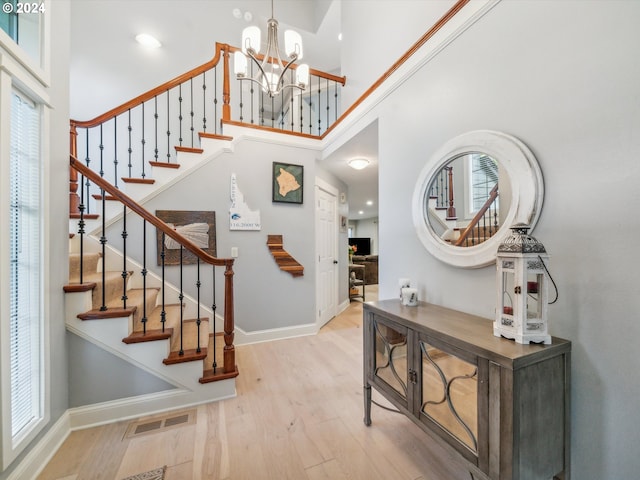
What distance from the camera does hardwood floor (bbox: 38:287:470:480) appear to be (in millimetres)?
1390

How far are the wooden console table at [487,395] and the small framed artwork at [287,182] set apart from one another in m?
2.33

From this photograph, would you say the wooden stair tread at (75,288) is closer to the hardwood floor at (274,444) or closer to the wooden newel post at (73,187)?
the wooden newel post at (73,187)

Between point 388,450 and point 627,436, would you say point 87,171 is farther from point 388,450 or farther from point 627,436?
point 627,436

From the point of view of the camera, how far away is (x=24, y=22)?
1.38 metres

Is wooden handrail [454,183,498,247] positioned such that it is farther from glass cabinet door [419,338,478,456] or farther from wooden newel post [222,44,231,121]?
wooden newel post [222,44,231,121]

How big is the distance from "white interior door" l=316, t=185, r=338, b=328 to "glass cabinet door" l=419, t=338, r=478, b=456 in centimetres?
237

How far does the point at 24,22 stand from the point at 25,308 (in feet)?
4.98

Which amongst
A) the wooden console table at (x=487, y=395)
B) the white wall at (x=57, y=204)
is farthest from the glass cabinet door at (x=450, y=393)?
the white wall at (x=57, y=204)

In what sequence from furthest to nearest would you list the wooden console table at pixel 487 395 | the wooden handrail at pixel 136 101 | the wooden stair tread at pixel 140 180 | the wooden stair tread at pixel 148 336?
the wooden stair tread at pixel 140 180 → the wooden handrail at pixel 136 101 → the wooden stair tread at pixel 148 336 → the wooden console table at pixel 487 395

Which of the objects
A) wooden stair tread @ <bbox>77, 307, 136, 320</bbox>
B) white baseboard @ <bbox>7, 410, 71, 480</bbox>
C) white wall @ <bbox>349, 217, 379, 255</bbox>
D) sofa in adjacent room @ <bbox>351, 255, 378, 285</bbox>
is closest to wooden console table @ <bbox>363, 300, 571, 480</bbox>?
wooden stair tread @ <bbox>77, 307, 136, 320</bbox>

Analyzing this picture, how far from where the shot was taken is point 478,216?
1426mm

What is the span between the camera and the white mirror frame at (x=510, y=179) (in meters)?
1.16

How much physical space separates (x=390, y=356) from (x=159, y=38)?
5.02 meters

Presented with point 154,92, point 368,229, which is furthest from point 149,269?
point 368,229
